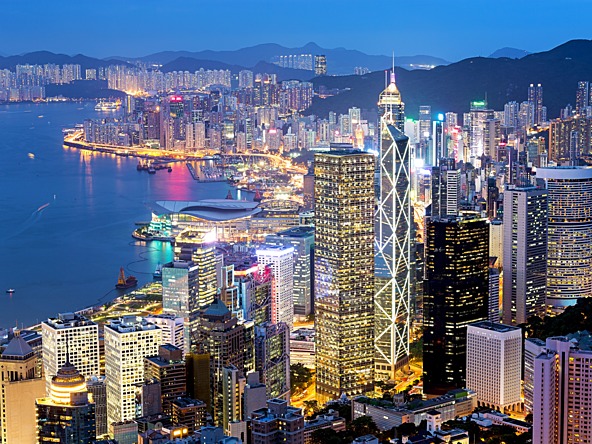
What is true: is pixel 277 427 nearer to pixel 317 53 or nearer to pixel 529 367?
pixel 529 367

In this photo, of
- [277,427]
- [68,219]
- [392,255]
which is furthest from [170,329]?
[68,219]

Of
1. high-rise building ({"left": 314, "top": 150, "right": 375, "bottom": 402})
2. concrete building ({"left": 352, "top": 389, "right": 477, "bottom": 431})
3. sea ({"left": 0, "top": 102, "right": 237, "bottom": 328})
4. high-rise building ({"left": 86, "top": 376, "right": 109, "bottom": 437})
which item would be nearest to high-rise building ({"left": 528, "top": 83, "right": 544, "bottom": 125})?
sea ({"left": 0, "top": 102, "right": 237, "bottom": 328})

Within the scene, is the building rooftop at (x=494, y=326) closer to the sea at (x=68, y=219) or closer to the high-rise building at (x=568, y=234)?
the high-rise building at (x=568, y=234)

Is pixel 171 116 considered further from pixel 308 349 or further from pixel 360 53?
pixel 308 349

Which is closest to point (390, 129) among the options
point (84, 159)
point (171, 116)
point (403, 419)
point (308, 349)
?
point (308, 349)

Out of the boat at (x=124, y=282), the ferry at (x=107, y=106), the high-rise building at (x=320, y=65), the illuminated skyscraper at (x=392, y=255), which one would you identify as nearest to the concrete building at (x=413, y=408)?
the illuminated skyscraper at (x=392, y=255)

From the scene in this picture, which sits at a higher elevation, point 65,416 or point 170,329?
point 170,329
